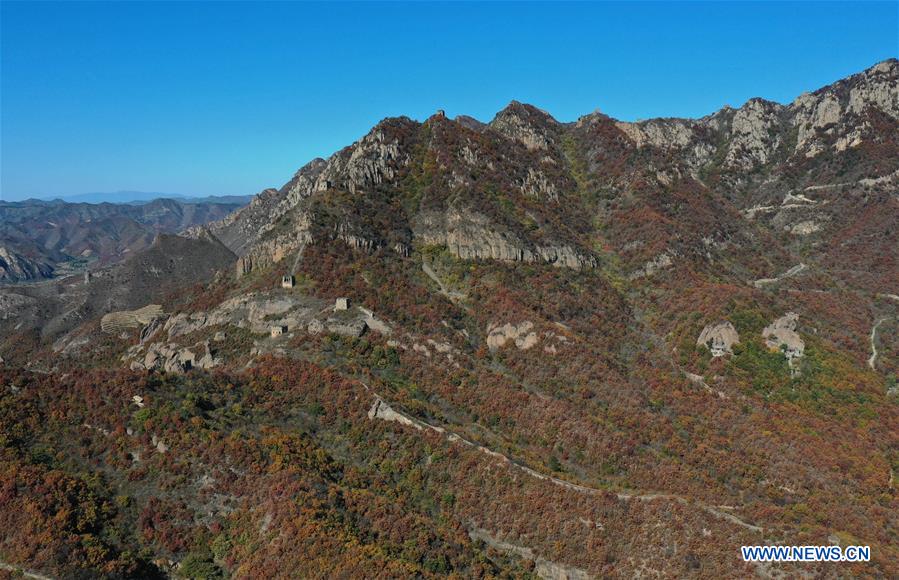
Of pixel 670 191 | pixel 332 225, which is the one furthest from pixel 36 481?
pixel 670 191

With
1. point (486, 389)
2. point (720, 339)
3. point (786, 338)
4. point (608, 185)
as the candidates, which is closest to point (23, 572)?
point (486, 389)

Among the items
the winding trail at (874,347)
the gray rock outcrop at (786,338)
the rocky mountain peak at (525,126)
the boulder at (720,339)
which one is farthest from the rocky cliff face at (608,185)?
the boulder at (720,339)

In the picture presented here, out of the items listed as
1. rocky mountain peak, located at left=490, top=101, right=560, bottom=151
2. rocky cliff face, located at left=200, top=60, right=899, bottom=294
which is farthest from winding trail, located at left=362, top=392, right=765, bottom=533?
rocky mountain peak, located at left=490, top=101, right=560, bottom=151

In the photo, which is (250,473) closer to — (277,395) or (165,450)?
(165,450)

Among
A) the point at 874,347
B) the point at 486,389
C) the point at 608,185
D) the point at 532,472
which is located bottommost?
the point at 532,472

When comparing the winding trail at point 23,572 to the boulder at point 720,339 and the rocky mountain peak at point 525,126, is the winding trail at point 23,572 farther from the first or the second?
the rocky mountain peak at point 525,126

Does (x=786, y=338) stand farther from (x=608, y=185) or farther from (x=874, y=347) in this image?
(x=608, y=185)

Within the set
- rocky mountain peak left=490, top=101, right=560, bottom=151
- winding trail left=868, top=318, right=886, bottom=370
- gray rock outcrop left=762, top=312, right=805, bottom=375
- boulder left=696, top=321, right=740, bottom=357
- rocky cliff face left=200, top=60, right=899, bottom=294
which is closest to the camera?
gray rock outcrop left=762, top=312, right=805, bottom=375

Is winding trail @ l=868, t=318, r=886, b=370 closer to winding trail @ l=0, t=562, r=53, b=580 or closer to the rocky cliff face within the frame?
the rocky cliff face
